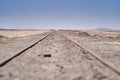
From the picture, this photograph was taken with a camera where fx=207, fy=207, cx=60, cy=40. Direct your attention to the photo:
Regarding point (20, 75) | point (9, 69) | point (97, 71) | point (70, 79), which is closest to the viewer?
point (70, 79)

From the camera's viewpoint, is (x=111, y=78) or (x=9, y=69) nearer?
(x=111, y=78)

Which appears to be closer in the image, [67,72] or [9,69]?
[67,72]

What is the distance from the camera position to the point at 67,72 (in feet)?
12.8

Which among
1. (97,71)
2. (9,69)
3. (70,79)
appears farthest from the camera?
(9,69)

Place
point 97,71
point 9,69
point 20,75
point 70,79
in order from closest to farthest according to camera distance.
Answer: point 70,79 → point 20,75 → point 97,71 → point 9,69

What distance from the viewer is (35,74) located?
Result: 3.78m

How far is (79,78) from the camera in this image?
3498mm

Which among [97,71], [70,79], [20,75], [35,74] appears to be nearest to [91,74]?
[97,71]

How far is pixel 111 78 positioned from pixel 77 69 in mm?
894

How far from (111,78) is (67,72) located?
85 centimetres

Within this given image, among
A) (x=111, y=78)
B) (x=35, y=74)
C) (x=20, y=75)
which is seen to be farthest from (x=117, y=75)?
(x=20, y=75)

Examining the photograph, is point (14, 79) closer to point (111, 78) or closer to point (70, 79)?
point (70, 79)

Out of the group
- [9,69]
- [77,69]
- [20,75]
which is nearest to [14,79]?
[20,75]

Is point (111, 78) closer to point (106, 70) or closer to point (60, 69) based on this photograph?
point (106, 70)
